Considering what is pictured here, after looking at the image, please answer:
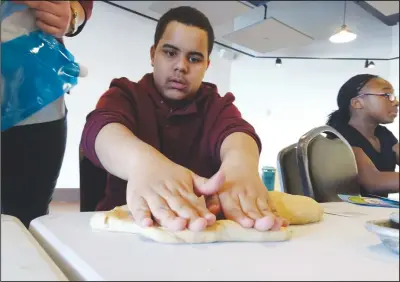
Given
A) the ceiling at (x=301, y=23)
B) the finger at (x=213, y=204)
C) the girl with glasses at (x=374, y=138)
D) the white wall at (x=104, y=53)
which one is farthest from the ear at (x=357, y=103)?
the white wall at (x=104, y=53)

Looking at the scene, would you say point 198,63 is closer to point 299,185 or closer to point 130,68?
point 299,185

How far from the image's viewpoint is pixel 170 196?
0.24 meters

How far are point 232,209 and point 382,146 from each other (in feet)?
0.75

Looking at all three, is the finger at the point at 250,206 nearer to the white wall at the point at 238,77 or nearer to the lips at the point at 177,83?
the lips at the point at 177,83

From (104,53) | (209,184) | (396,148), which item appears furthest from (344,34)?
(209,184)

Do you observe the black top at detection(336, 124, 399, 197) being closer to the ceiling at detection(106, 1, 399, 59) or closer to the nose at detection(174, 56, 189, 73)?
the nose at detection(174, 56, 189, 73)

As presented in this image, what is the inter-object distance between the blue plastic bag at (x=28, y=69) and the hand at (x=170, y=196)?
113mm

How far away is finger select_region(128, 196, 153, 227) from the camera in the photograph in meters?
0.22

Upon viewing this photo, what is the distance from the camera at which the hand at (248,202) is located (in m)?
0.23

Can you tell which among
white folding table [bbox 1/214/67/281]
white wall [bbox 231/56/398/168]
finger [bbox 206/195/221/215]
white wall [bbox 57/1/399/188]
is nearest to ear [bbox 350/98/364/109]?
finger [bbox 206/195/221/215]

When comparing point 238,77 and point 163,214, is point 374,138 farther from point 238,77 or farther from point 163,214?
point 238,77

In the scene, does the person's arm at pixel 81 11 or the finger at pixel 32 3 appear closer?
the finger at pixel 32 3

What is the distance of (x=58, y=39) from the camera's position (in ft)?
1.09

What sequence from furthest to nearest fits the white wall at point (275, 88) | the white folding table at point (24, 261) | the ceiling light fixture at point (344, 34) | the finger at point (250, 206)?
the white wall at point (275, 88)
the ceiling light fixture at point (344, 34)
the finger at point (250, 206)
the white folding table at point (24, 261)
